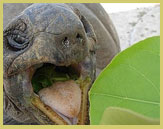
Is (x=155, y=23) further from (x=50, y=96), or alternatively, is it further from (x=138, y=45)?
(x=138, y=45)

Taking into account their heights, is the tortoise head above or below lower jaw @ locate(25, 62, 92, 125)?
above

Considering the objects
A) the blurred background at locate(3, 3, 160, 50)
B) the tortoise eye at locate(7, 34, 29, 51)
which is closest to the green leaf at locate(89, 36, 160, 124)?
the tortoise eye at locate(7, 34, 29, 51)

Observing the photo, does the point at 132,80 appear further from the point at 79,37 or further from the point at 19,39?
the point at 19,39

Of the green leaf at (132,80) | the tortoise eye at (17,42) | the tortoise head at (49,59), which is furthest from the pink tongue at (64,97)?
the green leaf at (132,80)

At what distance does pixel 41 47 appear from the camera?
0.89 m

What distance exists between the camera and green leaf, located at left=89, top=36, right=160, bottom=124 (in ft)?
1.07

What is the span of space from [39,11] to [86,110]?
1.04 ft

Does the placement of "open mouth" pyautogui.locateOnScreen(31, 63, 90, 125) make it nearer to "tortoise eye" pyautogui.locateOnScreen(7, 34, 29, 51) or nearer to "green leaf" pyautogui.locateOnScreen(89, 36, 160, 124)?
"tortoise eye" pyautogui.locateOnScreen(7, 34, 29, 51)

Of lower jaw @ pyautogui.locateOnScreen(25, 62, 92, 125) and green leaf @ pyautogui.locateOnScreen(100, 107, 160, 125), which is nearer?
green leaf @ pyautogui.locateOnScreen(100, 107, 160, 125)

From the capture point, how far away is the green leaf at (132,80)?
325 mm

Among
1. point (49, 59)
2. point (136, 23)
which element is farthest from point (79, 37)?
point (136, 23)

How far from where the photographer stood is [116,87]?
0.34 metres

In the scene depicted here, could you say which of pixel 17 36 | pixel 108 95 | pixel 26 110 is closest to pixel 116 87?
pixel 108 95

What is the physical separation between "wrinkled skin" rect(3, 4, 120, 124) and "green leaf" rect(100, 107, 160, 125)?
24.0 inches
